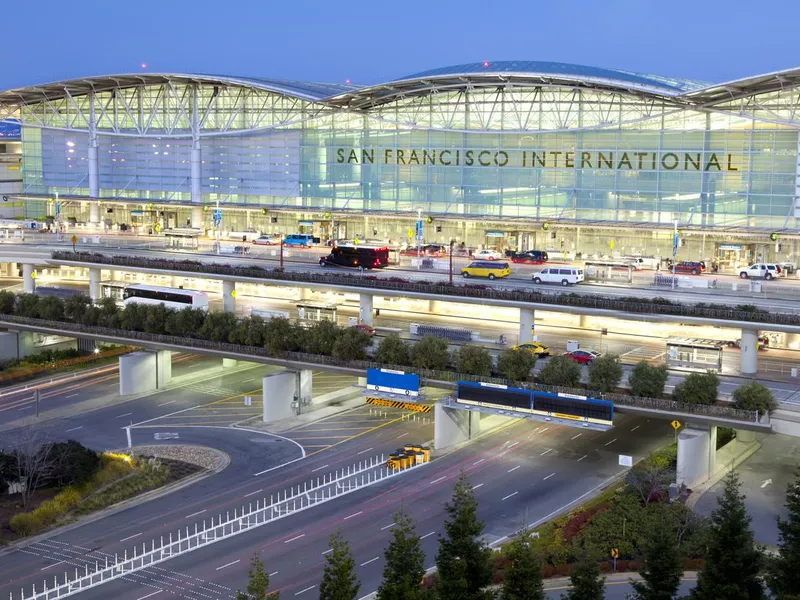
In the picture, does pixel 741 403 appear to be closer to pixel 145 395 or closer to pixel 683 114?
pixel 145 395

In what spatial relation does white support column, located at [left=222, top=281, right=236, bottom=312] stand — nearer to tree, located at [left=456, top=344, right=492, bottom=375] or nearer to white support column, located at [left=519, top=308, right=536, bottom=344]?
white support column, located at [left=519, top=308, right=536, bottom=344]

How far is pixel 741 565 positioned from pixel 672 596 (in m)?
2.29

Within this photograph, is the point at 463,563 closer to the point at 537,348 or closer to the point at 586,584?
the point at 586,584

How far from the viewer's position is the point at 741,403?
4056 centimetres

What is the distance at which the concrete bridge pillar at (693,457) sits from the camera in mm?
40031

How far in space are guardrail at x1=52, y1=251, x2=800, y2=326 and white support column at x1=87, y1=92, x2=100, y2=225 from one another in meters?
28.4

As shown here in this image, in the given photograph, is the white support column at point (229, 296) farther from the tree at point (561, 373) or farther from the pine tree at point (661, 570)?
the pine tree at point (661, 570)

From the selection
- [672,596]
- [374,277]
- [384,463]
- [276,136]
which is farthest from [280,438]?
[276,136]

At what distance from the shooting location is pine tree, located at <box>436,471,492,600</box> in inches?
1069

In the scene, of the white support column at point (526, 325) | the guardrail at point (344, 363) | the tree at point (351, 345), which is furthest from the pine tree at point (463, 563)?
the white support column at point (526, 325)

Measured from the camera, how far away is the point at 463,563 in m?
27.3

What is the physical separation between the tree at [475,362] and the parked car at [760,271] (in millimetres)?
24306

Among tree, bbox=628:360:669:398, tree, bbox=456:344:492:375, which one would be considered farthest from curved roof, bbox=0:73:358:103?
Answer: tree, bbox=628:360:669:398

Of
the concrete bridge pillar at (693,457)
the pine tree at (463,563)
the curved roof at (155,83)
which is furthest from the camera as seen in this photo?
the curved roof at (155,83)
